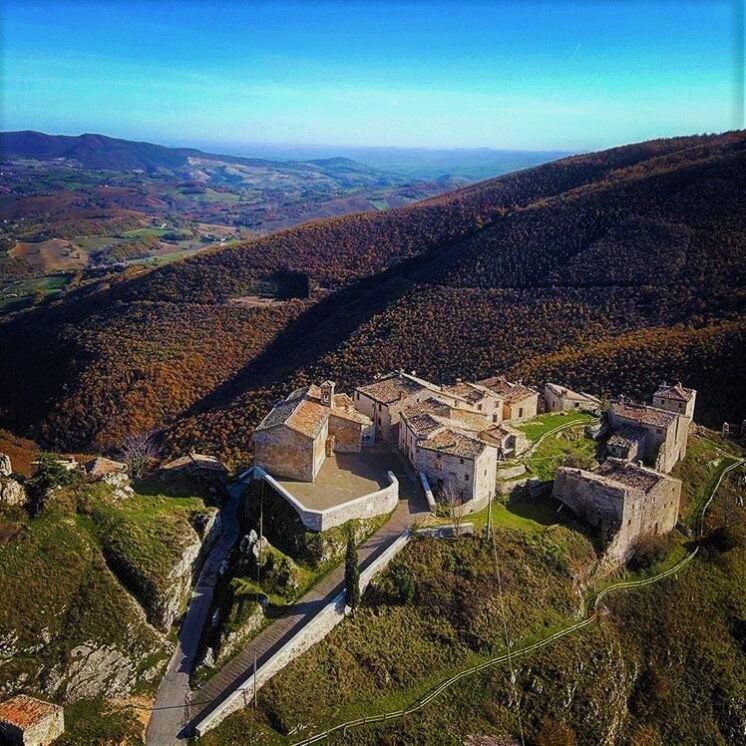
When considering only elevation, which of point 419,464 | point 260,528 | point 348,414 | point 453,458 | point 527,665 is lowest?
point 527,665

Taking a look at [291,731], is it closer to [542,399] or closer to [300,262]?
[542,399]

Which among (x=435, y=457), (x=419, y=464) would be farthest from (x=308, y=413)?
(x=435, y=457)

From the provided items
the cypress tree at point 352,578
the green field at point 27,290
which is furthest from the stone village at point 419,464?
the green field at point 27,290

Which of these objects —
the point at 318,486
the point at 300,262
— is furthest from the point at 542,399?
the point at 300,262

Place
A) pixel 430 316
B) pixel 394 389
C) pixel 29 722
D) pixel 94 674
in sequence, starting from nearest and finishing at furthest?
pixel 29 722 → pixel 94 674 → pixel 394 389 → pixel 430 316

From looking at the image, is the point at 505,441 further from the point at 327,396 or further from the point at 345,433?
the point at 327,396

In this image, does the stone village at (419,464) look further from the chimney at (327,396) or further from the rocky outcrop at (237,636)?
the rocky outcrop at (237,636)
